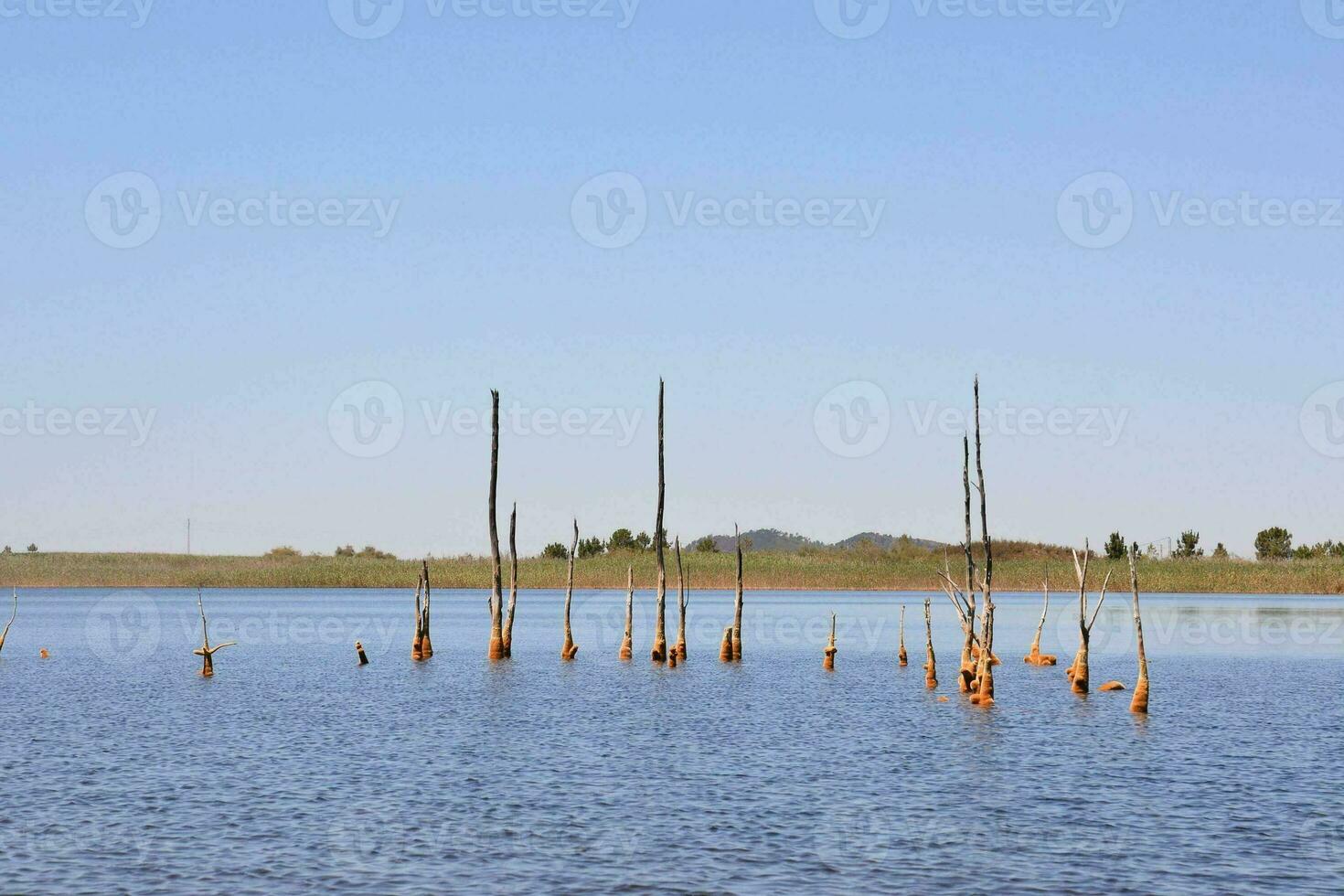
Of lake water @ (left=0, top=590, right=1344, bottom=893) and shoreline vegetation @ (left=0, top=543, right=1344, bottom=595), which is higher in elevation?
shoreline vegetation @ (left=0, top=543, right=1344, bottom=595)

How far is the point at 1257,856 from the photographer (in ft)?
72.2

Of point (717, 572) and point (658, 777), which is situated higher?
point (717, 572)

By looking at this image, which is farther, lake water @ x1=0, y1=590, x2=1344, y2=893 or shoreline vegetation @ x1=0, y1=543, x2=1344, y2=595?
shoreline vegetation @ x1=0, y1=543, x2=1344, y2=595

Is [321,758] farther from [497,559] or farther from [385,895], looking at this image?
[497,559]

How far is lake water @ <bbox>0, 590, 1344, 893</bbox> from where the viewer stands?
21.0m

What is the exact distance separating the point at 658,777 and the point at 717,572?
3659 inches

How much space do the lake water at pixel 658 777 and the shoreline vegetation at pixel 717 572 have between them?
52.8 meters

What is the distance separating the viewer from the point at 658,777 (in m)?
29.8

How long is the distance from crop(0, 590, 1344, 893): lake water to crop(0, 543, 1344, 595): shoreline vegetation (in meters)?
52.8

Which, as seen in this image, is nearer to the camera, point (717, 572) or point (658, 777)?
point (658, 777)

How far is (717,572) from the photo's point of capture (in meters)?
123

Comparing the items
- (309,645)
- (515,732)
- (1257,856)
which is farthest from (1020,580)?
(1257,856)

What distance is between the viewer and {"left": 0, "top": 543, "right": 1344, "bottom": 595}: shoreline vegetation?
11675 centimetres

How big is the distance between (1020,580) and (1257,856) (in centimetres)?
10132
